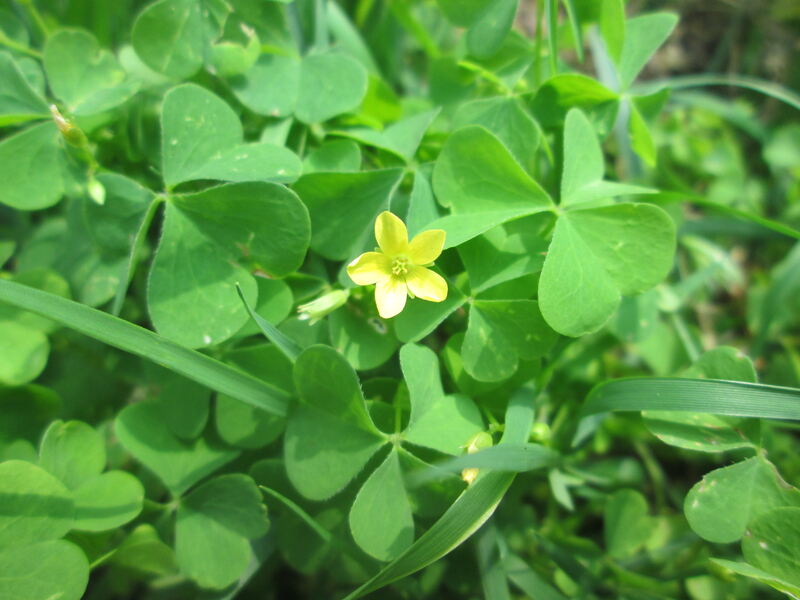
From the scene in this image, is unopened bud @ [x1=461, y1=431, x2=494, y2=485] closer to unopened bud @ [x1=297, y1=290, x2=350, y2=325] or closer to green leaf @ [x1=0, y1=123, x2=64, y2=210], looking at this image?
unopened bud @ [x1=297, y1=290, x2=350, y2=325]

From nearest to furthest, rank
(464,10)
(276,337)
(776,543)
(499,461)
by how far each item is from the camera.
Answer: (499,461) < (776,543) < (276,337) < (464,10)

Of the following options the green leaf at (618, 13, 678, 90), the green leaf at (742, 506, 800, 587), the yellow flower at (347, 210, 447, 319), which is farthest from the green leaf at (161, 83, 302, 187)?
the green leaf at (742, 506, 800, 587)

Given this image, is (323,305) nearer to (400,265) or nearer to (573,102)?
(400,265)

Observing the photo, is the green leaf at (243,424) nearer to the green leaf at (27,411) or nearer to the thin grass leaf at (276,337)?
the thin grass leaf at (276,337)

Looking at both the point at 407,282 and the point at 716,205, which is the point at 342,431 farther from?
the point at 716,205

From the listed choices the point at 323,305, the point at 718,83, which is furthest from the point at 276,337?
the point at 718,83

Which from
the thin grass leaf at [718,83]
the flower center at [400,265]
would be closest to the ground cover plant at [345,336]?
the flower center at [400,265]
